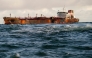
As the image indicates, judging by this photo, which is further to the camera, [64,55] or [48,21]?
[48,21]

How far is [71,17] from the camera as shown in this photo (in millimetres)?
149000

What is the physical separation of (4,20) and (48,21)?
1070 inches

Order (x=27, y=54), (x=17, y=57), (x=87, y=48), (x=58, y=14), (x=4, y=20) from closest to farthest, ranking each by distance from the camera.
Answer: (x=17, y=57)
(x=27, y=54)
(x=87, y=48)
(x=4, y=20)
(x=58, y=14)

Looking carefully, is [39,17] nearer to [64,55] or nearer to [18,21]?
[18,21]

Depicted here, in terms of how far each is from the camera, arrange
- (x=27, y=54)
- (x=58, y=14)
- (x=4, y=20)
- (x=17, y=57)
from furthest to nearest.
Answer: (x=58, y=14) < (x=4, y=20) < (x=27, y=54) < (x=17, y=57)

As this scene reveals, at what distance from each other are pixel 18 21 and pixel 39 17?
13525 millimetres

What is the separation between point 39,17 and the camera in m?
138

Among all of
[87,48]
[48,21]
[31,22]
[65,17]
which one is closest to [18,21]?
[31,22]

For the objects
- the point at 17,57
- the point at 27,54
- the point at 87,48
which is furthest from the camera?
the point at 87,48

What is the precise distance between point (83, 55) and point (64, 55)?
1.45m

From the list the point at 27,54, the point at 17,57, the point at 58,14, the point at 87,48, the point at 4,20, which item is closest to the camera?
the point at 17,57

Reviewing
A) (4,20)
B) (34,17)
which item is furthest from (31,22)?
(4,20)

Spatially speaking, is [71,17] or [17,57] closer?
[17,57]

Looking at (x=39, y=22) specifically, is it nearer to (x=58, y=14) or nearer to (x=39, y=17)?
(x=39, y=17)
